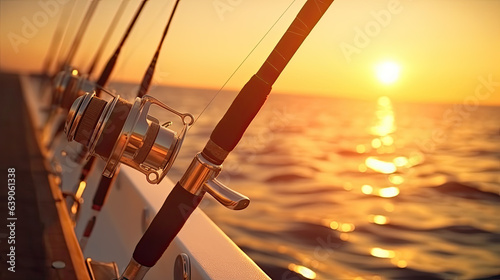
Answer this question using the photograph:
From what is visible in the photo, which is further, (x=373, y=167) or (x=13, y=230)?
(x=373, y=167)

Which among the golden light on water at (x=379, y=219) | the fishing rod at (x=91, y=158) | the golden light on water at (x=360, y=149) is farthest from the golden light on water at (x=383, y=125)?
the fishing rod at (x=91, y=158)

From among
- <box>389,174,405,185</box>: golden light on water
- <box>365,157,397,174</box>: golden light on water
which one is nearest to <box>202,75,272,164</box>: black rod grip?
<box>389,174,405,185</box>: golden light on water

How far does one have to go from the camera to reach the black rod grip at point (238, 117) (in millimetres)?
1017

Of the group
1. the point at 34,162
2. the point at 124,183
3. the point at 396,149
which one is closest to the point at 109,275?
the point at 124,183

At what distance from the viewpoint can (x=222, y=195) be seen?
93 centimetres

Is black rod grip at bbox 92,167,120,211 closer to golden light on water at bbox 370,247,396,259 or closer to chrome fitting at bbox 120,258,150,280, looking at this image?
chrome fitting at bbox 120,258,150,280

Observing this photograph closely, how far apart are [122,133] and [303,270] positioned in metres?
2.64

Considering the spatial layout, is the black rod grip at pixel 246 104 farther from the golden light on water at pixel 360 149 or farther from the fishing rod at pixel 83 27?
the golden light on water at pixel 360 149

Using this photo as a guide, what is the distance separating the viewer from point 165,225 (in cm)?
107

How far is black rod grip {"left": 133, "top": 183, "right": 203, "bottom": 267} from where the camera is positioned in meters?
1.04

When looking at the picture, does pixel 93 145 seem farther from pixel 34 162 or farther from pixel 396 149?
pixel 396 149

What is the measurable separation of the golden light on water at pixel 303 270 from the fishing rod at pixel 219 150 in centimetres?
249

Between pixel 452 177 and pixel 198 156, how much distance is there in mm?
5924

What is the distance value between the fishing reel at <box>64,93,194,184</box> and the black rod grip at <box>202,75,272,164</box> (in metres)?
0.13
